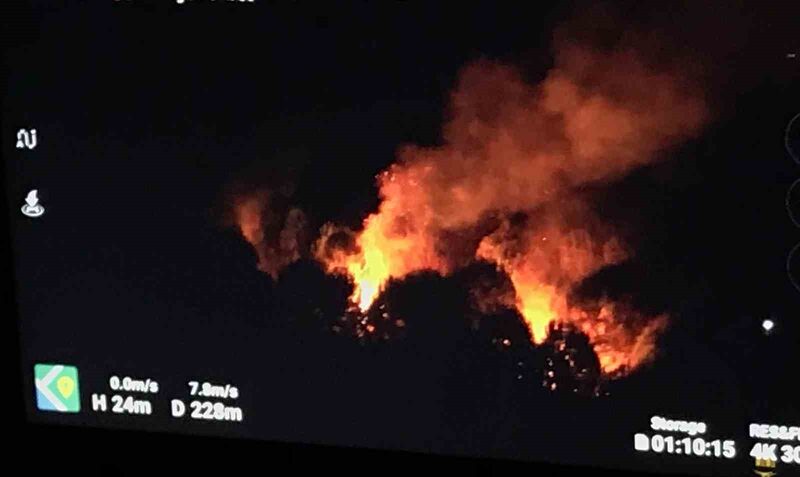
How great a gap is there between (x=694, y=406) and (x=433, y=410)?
23 cm

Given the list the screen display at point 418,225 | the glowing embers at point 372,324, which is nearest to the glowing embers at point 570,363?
the screen display at point 418,225

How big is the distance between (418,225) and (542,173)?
0.39 feet

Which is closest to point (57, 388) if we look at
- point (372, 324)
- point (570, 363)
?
point (372, 324)

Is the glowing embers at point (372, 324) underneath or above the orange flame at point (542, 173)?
underneath

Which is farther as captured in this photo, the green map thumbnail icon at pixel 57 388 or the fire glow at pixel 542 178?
the green map thumbnail icon at pixel 57 388

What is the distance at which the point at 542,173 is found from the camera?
116 centimetres

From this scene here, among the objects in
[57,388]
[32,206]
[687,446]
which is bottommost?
[687,446]

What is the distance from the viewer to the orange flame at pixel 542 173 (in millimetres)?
1123

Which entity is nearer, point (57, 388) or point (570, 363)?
point (570, 363)

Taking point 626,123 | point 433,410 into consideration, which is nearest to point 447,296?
point 433,410

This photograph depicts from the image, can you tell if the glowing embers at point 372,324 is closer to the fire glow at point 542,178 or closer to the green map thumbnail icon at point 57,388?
the fire glow at point 542,178

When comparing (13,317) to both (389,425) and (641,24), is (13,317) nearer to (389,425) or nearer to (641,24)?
(389,425)

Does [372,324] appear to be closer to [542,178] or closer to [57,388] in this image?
[542,178]

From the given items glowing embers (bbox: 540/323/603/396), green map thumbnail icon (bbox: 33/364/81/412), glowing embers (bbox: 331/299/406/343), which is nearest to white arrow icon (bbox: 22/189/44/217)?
green map thumbnail icon (bbox: 33/364/81/412)
